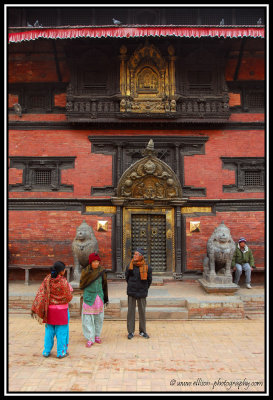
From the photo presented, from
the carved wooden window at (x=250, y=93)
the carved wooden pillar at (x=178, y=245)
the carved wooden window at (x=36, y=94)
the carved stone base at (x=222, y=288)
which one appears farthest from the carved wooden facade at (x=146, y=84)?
the carved stone base at (x=222, y=288)

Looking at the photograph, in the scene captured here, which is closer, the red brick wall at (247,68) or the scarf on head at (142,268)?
the scarf on head at (142,268)

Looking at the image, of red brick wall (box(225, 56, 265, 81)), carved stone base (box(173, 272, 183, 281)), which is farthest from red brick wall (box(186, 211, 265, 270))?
red brick wall (box(225, 56, 265, 81))

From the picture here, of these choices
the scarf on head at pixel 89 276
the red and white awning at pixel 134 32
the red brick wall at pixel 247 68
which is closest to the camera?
the scarf on head at pixel 89 276

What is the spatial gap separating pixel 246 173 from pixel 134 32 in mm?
6116

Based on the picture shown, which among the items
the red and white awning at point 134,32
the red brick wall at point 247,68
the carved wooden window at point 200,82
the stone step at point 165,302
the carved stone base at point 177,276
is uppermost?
the red and white awning at point 134,32

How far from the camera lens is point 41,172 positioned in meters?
11.3

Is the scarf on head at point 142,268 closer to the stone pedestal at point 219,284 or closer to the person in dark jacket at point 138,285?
the person in dark jacket at point 138,285

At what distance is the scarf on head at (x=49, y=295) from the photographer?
17.2 feet

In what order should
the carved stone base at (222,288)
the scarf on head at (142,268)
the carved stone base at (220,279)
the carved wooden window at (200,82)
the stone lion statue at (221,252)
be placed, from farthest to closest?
the carved wooden window at (200,82) < the stone lion statue at (221,252) < the carved stone base at (220,279) < the carved stone base at (222,288) < the scarf on head at (142,268)

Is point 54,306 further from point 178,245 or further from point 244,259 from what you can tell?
point 244,259

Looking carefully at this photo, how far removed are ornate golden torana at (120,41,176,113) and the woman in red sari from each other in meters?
7.31

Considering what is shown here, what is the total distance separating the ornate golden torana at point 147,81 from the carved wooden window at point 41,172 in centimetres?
295

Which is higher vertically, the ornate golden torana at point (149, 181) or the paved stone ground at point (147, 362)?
the ornate golden torana at point (149, 181)

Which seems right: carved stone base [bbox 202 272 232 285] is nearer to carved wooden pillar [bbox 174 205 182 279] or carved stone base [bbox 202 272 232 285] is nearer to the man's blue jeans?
the man's blue jeans
